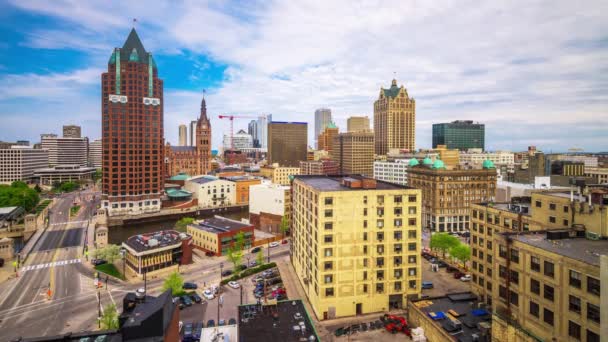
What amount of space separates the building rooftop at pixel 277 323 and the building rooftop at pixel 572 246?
26.6 m

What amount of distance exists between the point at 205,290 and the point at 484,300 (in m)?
49.2

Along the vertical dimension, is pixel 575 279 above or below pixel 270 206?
above

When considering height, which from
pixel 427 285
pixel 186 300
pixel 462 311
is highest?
pixel 462 311

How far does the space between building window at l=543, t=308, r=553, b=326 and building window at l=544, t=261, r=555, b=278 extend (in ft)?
11.7

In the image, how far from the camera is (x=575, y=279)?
110 feet

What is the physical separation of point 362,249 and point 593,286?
32.1m

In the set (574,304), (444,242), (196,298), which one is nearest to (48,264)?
(196,298)

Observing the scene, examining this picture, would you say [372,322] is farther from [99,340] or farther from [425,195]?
[425,195]

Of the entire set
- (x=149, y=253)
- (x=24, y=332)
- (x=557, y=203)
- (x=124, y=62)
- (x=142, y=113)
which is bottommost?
(x=24, y=332)

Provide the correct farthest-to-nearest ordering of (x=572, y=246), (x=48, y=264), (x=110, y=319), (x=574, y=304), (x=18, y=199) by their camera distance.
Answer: (x=18, y=199) → (x=48, y=264) → (x=110, y=319) → (x=572, y=246) → (x=574, y=304)

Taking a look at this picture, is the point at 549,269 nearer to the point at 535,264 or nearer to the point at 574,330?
the point at 535,264

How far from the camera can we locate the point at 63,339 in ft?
105

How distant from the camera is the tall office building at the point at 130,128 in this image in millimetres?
148875

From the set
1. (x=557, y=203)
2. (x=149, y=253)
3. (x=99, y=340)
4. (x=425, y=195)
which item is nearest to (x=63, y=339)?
(x=99, y=340)
